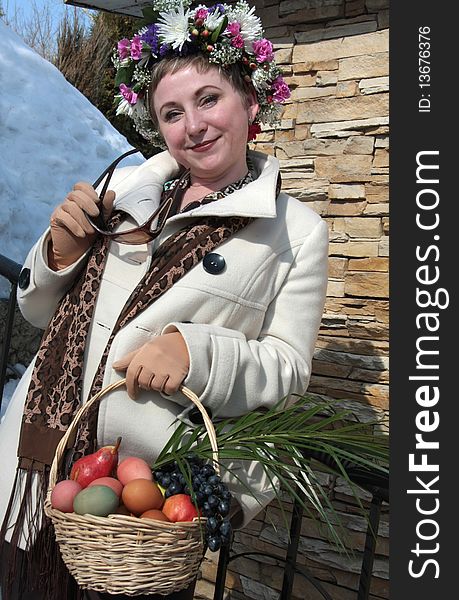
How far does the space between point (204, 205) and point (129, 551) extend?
2.79ft

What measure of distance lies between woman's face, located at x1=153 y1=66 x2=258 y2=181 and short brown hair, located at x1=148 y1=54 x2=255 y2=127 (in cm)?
1

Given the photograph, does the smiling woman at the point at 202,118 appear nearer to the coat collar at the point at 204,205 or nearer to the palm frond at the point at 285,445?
the coat collar at the point at 204,205

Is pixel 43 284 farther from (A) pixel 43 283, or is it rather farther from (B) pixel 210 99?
(B) pixel 210 99

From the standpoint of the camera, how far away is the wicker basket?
1.44m

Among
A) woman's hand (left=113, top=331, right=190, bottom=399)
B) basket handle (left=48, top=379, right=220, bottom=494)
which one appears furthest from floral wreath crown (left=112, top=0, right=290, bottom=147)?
basket handle (left=48, top=379, right=220, bottom=494)

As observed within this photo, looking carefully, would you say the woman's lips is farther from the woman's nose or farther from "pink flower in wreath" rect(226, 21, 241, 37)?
"pink flower in wreath" rect(226, 21, 241, 37)

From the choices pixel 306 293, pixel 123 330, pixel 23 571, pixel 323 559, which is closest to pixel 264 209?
pixel 306 293

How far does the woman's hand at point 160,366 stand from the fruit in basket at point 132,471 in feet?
0.56

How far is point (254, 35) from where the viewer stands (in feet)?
6.92

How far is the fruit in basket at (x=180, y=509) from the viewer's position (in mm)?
1514

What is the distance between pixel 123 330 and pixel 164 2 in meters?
0.89

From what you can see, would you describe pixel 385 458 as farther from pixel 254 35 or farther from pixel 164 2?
pixel 164 2

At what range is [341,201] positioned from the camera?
3.28 m

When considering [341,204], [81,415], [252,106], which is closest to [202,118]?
[252,106]
